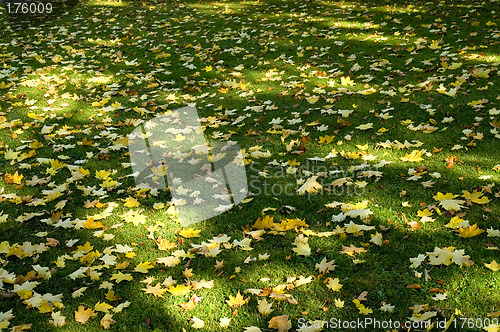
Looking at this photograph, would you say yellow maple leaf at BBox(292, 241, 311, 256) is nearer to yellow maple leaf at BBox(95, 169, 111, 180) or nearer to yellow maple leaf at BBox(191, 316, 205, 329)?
yellow maple leaf at BBox(191, 316, 205, 329)

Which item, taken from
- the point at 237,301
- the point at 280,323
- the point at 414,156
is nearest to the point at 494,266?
the point at 280,323

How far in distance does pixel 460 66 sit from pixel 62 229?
19.2 ft

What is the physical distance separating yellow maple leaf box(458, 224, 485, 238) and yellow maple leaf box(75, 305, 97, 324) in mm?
2675

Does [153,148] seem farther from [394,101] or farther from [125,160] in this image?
[394,101]

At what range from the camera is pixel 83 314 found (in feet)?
8.68

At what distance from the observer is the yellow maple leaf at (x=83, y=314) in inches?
103

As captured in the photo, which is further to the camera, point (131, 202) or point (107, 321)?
point (131, 202)

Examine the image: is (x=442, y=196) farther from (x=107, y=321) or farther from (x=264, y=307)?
(x=107, y=321)

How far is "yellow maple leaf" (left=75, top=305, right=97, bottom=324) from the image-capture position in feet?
8.58

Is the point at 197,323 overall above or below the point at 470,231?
below

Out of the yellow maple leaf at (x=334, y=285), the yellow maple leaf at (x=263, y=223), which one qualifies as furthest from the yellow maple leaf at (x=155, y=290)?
the yellow maple leaf at (x=334, y=285)

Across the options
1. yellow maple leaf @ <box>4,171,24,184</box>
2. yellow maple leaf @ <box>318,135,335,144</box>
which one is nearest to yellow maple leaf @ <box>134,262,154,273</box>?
yellow maple leaf @ <box>4,171,24,184</box>

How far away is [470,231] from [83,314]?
2.79m

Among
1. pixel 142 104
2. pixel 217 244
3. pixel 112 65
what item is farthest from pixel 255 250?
pixel 112 65
